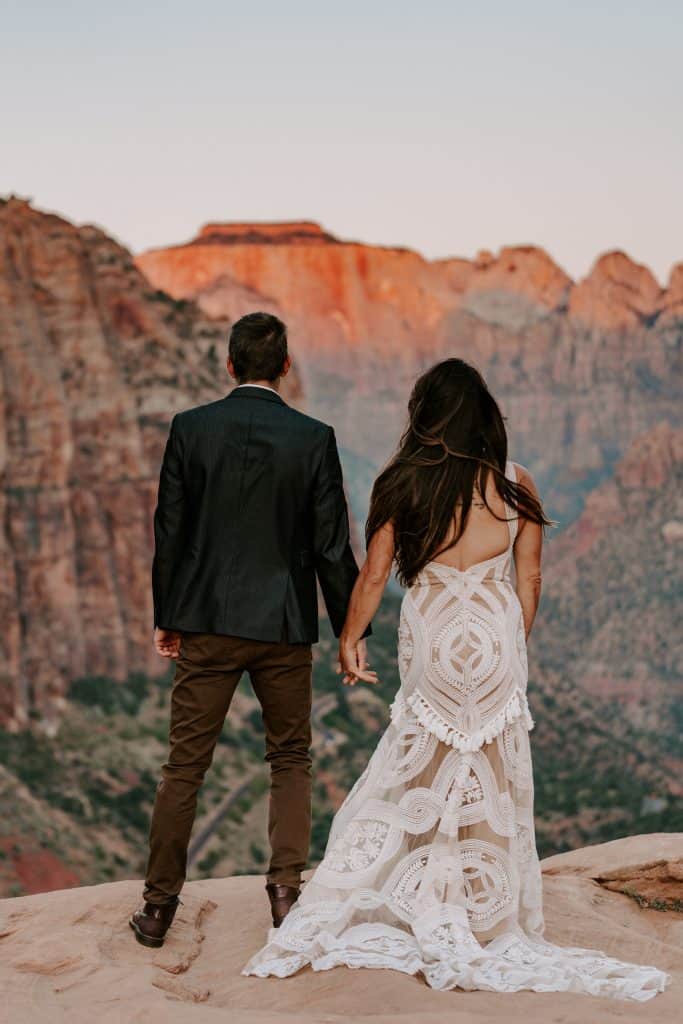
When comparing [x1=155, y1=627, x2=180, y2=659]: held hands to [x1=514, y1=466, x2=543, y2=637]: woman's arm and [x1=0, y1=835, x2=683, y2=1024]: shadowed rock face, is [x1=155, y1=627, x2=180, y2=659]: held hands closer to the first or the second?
[x1=0, y1=835, x2=683, y2=1024]: shadowed rock face

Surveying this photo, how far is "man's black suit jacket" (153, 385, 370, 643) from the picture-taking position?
261 inches

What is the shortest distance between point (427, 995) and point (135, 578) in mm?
45992

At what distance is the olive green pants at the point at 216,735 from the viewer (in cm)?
667

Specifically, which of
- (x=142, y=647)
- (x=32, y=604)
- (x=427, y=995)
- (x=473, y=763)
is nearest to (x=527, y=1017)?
(x=427, y=995)

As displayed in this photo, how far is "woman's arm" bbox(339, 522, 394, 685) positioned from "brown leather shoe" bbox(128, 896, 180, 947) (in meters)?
1.53

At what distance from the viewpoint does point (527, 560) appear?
6.74 meters

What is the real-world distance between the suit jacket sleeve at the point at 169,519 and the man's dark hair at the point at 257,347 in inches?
18.1

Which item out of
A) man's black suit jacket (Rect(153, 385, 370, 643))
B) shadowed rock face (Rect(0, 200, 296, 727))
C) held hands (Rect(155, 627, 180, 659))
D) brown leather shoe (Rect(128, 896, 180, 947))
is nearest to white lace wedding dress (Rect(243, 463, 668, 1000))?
man's black suit jacket (Rect(153, 385, 370, 643))

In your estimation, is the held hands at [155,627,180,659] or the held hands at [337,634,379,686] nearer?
the held hands at [337,634,379,686]

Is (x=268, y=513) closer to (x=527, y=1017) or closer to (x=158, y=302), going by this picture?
(x=527, y=1017)

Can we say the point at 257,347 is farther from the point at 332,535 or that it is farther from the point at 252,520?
the point at 332,535

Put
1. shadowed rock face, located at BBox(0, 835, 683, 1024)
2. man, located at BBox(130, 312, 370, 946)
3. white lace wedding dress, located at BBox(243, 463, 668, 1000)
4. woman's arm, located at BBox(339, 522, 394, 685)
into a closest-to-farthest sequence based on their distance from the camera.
A: shadowed rock face, located at BBox(0, 835, 683, 1024)
white lace wedding dress, located at BBox(243, 463, 668, 1000)
woman's arm, located at BBox(339, 522, 394, 685)
man, located at BBox(130, 312, 370, 946)

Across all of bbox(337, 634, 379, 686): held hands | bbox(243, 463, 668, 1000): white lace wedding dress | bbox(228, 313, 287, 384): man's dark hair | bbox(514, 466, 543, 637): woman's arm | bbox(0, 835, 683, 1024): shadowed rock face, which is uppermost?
bbox(228, 313, 287, 384): man's dark hair

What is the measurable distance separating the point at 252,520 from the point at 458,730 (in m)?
1.44
